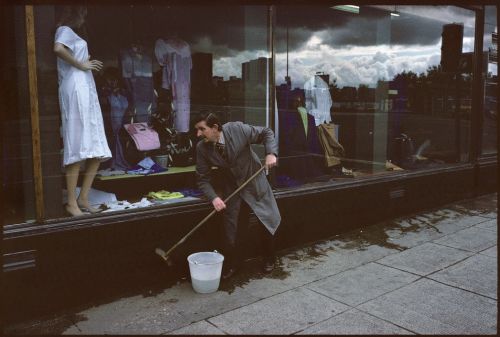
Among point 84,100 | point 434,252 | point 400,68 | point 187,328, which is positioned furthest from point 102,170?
point 400,68

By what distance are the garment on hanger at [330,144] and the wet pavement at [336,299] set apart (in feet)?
5.67

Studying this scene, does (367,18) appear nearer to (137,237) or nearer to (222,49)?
(222,49)

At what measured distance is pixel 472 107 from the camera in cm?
859

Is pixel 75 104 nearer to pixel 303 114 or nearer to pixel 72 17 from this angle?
pixel 72 17

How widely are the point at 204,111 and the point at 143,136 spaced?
72.4 inches

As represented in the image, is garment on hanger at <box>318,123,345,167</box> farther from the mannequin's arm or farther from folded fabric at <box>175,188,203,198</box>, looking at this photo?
the mannequin's arm

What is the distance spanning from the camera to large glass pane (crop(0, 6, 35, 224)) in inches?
159

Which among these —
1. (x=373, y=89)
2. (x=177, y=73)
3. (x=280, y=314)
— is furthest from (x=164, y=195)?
(x=373, y=89)

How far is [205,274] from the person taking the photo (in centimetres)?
446

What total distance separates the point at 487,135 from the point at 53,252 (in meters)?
7.83

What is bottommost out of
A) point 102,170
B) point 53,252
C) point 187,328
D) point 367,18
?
point 187,328

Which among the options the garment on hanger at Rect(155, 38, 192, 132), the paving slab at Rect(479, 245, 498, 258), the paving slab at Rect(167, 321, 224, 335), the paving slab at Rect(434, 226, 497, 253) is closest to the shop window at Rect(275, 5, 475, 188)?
the garment on hanger at Rect(155, 38, 192, 132)

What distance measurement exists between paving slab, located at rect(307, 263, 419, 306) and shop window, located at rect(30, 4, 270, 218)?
1.76m

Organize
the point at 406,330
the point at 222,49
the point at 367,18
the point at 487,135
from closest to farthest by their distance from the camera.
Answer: the point at 406,330 < the point at 222,49 < the point at 367,18 < the point at 487,135
